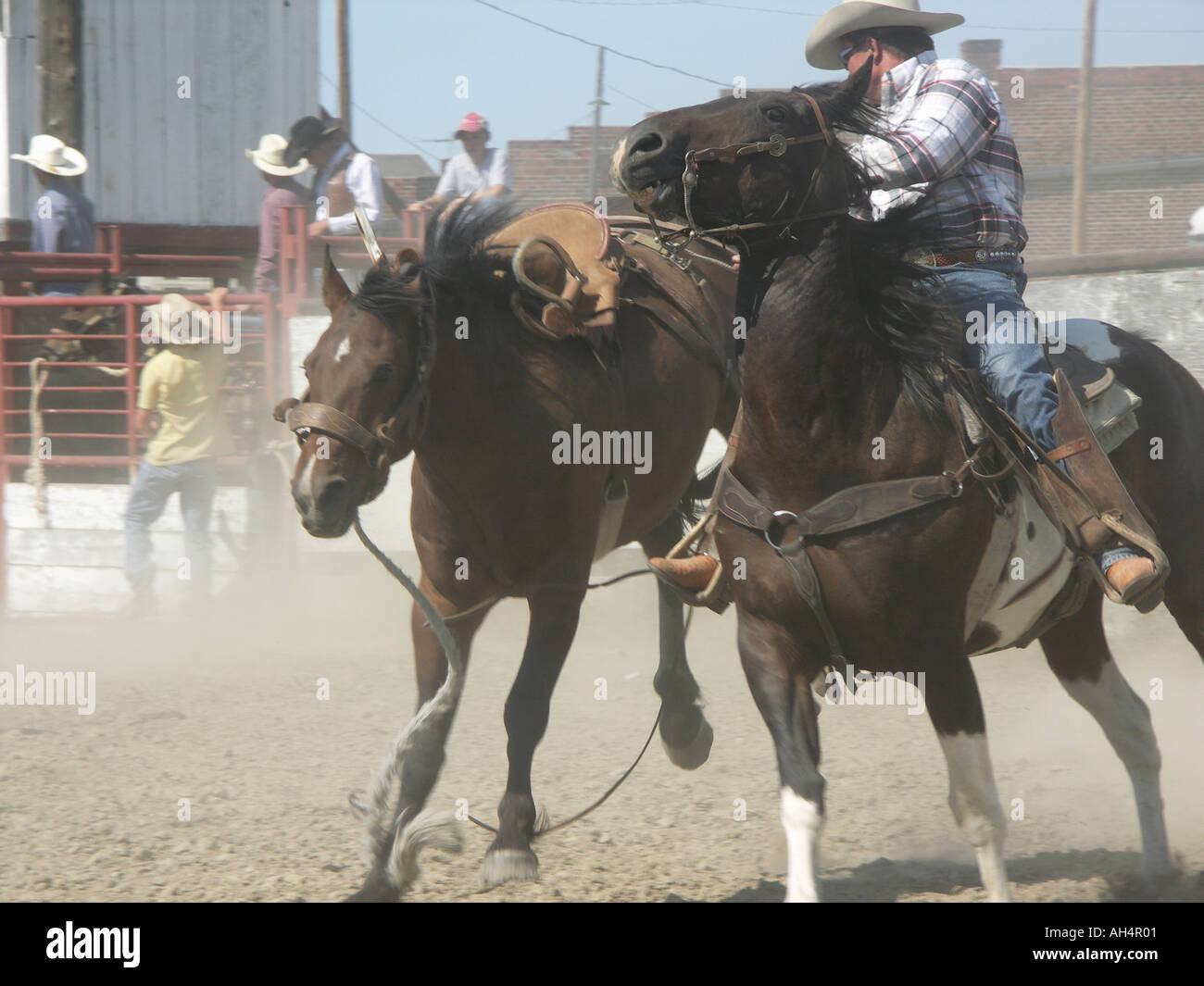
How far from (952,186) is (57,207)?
8.55m

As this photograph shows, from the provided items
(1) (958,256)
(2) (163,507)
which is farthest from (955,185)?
(2) (163,507)

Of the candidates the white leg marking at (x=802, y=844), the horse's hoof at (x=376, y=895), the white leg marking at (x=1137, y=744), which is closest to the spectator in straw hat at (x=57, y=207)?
the horse's hoof at (x=376, y=895)

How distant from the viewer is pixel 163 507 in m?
8.64

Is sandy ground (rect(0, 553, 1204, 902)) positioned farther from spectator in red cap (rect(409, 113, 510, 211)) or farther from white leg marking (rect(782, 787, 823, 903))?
spectator in red cap (rect(409, 113, 510, 211))

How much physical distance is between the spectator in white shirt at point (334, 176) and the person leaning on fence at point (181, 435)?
46.5 inches

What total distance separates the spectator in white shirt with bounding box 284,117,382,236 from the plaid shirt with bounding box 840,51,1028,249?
6365 millimetres

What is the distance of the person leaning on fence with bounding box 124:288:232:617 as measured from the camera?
8469mm

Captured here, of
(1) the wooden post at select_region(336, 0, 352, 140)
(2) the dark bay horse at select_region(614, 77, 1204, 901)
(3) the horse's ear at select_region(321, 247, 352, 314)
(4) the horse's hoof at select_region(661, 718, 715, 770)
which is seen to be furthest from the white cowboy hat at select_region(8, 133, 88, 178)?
(1) the wooden post at select_region(336, 0, 352, 140)

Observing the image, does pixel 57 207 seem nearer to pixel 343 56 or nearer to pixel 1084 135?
pixel 343 56

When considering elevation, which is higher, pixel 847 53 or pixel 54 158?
pixel 54 158

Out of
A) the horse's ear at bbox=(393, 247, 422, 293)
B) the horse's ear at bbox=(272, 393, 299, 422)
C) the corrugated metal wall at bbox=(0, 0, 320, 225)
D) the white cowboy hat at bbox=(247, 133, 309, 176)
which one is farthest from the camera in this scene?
the corrugated metal wall at bbox=(0, 0, 320, 225)

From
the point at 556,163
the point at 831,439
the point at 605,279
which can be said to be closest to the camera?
the point at 831,439
